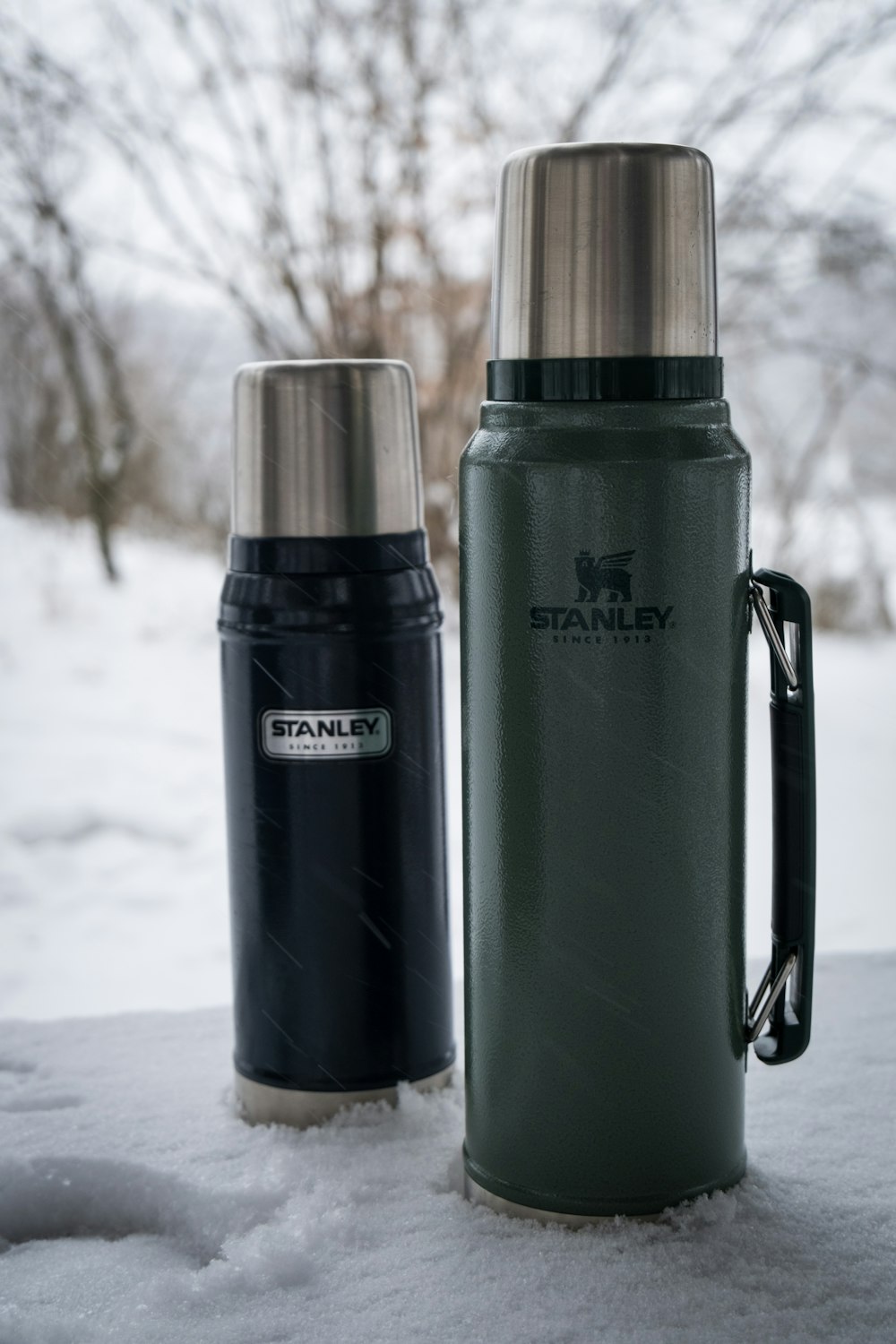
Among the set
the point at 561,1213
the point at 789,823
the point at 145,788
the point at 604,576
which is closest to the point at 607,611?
the point at 604,576

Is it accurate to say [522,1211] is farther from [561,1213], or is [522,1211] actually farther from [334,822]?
[334,822]

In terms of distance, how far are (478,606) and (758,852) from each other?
1.57 metres

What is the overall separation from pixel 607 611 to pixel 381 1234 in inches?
14.5

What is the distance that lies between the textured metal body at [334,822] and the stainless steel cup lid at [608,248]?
0.67 ft

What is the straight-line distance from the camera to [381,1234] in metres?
0.79

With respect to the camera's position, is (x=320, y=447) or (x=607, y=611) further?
(x=320, y=447)

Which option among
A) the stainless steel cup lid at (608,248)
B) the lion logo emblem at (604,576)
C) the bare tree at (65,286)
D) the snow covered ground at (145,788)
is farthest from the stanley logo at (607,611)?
the bare tree at (65,286)

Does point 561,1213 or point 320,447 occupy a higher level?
point 320,447

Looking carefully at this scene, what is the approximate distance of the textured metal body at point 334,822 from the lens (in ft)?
2.80

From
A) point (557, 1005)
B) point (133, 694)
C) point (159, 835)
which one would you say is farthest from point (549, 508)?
point (133, 694)

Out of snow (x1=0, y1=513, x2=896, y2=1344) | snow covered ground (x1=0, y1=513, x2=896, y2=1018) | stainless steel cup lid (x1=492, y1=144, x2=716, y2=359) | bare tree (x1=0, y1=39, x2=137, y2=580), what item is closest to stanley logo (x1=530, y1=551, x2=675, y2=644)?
stainless steel cup lid (x1=492, y1=144, x2=716, y2=359)

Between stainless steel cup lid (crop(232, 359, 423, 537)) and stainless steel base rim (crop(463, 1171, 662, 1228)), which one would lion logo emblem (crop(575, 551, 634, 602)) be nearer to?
stainless steel cup lid (crop(232, 359, 423, 537))

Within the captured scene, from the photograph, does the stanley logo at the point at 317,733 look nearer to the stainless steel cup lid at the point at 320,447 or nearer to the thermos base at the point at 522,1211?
the stainless steel cup lid at the point at 320,447

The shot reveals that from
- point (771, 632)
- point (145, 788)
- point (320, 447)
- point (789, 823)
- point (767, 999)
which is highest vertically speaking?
point (320, 447)
